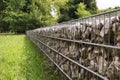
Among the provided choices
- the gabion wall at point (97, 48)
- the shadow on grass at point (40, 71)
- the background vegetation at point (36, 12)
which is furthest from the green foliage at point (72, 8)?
the gabion wall at point (97, 48)

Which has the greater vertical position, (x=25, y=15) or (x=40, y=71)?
(x=25, y=15)

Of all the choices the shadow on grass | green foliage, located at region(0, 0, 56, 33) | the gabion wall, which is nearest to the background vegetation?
green foliage, located at region(0, 0, 56, 33)

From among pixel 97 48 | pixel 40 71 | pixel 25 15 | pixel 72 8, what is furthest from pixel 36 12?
pixel 97 48

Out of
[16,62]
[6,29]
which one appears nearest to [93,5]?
[6,29]

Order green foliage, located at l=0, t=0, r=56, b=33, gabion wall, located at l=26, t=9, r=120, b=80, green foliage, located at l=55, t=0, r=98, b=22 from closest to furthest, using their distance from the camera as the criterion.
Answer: gabion wall, located at l=26, t=9, r=120, b=80 → green foliage, located at l=0, t=0, r=56, b=33 → green foliage, located at l=55, t=0, r=98, b=22

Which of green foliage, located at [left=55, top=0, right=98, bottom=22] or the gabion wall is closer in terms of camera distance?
the gabion wall

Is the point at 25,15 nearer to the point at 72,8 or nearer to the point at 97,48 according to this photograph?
the point at 72,8

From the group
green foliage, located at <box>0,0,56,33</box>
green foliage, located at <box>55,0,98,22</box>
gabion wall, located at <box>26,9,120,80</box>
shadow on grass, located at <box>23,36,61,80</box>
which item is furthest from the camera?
green foliage, located at <box>55,0,98,22</box>

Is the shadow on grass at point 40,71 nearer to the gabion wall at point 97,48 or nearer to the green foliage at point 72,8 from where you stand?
the gabion wall at point 97,48

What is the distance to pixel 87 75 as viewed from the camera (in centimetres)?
331

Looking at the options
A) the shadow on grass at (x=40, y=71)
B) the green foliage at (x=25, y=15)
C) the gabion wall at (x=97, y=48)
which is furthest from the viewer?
the green foliage at (x=25, y=15)

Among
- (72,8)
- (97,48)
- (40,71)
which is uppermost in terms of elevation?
(72,8)

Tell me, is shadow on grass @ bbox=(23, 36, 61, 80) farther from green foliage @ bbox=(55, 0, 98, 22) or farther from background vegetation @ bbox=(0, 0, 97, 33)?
green foliage @ bbox=(55, 0, 98, 22)

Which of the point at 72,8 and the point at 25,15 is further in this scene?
the point at 72,8
